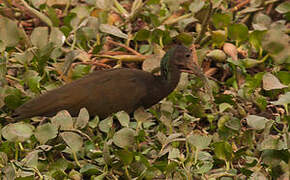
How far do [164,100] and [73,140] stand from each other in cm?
76

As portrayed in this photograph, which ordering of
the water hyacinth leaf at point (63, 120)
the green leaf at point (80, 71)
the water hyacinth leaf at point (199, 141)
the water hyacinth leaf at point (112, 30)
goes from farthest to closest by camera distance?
the water hyacinth leaf at point (112, 30) < the green leaf at point (80, 71) < the water hyacinth leaf at point (63, 120) < the water hyacinth leaf at point (199, 141)

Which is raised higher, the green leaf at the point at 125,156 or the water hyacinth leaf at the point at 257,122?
the water hyacinth leaf at the point at 257,122

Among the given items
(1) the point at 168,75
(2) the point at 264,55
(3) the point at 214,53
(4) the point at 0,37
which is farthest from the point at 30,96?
(2) the point at 264,55

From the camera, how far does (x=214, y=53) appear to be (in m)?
4.00

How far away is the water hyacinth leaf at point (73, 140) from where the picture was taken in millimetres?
3109

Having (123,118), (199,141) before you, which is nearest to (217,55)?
(123,118)

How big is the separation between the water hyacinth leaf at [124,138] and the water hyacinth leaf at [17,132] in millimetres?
390

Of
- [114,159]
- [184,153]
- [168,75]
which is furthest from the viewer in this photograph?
[168,75]

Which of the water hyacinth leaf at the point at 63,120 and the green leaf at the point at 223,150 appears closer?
the green leaf at the point at 223,150

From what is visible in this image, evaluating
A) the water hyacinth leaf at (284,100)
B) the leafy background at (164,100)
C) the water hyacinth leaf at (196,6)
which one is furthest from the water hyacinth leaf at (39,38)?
the water hyacinth leaf at (284,100)

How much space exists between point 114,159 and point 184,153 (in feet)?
1.30

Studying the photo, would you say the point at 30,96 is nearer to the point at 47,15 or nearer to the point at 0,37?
the point at 0,37

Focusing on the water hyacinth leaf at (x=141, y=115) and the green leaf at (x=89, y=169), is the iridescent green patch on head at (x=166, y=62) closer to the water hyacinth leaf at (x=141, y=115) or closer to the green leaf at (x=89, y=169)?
the water hyacinth leaf at (x=141, y=115)

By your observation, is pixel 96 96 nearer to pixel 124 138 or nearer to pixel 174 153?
pixel 124 138
